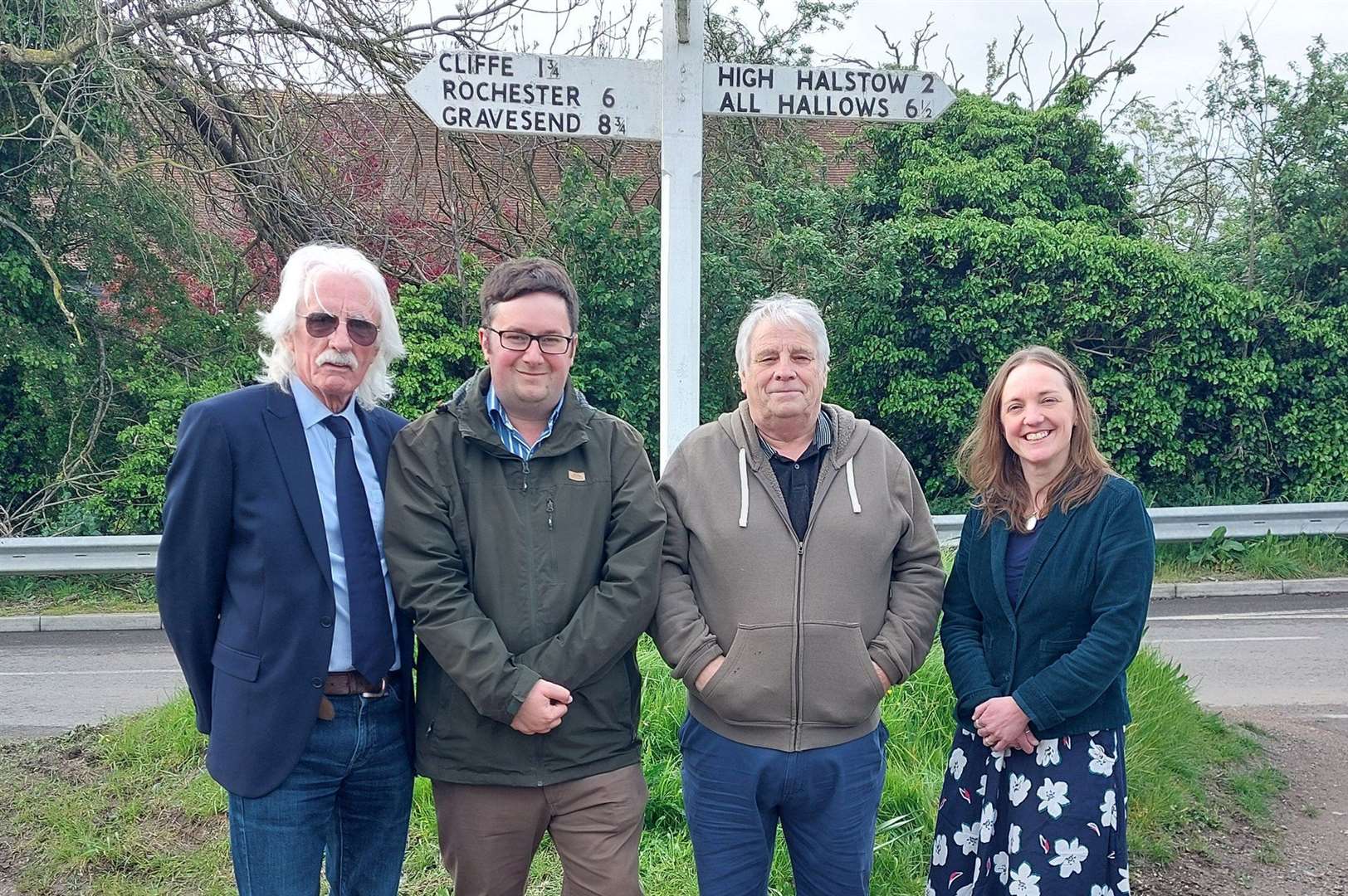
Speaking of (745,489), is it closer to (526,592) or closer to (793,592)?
(793,592)

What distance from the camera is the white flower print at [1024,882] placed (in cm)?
258

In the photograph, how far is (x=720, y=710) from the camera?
2.53 m

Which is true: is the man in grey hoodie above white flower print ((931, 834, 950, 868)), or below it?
above

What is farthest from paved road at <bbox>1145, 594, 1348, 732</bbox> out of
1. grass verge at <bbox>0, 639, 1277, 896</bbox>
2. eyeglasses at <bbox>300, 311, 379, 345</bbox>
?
eyeglasses at <bbox>300, 311, 379, 345</bbox>

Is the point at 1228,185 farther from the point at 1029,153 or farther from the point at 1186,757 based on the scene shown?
the point at 1186,757

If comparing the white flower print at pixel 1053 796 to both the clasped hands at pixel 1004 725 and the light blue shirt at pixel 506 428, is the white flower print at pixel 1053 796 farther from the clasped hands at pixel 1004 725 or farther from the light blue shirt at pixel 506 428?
the light blue shirt at pixel 506 428

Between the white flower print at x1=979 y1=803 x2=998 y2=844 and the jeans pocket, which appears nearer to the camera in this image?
the jeans pocket

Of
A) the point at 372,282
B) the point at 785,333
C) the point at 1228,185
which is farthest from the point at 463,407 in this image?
the point at 1228,185

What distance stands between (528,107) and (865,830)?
295cm

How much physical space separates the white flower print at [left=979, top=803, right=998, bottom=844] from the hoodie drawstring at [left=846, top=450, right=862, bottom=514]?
85 cm

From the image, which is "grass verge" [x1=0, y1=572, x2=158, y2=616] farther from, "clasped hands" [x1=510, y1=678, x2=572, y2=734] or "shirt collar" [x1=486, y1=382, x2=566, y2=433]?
"clasped hands" [x1=510, y1=678, x2=572, y2=734]

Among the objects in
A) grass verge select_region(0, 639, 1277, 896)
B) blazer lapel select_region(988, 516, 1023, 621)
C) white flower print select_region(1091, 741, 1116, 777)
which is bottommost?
grass verge select_region(0, 639, 1277, 896)

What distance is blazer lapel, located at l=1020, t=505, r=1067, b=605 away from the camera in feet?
8.59

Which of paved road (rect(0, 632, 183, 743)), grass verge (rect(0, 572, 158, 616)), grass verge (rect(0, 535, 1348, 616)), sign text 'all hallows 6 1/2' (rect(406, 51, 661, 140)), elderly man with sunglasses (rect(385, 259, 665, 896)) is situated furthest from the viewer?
grass verge (rect(0, 535, 1348, 616))
